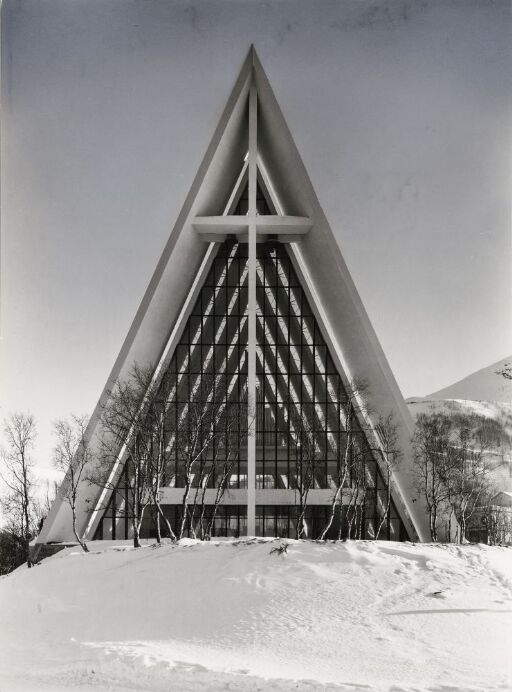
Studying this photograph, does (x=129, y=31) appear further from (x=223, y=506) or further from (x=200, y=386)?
(x=223, y=506)

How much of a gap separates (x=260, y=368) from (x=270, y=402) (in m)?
2.35

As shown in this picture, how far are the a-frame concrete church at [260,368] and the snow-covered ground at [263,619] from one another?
10976 millimetres

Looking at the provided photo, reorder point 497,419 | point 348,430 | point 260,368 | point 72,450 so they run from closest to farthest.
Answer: point 348,430 → point 72,450 → point 260,368 → point 497,419

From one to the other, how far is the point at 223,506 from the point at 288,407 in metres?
6.20

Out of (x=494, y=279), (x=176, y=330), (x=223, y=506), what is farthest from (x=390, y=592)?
(x=176, y=330)

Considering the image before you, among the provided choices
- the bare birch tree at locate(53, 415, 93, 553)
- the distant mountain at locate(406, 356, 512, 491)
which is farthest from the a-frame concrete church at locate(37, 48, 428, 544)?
the distant mountain at locate(406, 356, 512, 491)

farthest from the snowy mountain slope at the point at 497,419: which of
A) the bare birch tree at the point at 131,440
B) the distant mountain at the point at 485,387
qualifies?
the bare birch tree at the point at 131,440

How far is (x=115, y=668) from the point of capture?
1116cm

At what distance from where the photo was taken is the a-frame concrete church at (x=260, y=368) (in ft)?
104

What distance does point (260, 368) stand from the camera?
3969 centimetres

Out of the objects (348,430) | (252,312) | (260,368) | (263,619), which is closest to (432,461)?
(348,430)

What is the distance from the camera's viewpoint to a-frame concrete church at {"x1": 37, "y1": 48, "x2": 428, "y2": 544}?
104 ft

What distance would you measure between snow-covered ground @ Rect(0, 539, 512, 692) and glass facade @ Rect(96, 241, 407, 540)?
16.4 meters

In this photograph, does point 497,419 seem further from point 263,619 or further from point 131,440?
point 263,619
